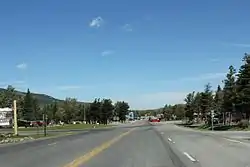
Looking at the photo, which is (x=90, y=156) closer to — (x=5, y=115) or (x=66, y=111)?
(x=5, y=115)

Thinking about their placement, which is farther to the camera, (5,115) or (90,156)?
(5,115)

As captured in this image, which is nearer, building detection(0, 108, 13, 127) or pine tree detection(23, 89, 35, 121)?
building detection(0, 108, 13, 127)

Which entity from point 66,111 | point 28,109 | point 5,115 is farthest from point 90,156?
point 66,111

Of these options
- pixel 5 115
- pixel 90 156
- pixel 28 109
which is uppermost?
pixel 28 109

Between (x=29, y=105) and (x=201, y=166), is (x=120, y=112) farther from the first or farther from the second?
(x=201, y=166)

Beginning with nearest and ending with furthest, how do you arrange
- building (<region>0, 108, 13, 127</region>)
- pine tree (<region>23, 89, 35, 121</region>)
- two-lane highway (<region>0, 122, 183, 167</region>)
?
two-lane highway (<region>0, 122, 183, 167</region>), building (<region>0, 108, 13, 127</region>), pine tree (<region>23, 89, 35, 121</region>)

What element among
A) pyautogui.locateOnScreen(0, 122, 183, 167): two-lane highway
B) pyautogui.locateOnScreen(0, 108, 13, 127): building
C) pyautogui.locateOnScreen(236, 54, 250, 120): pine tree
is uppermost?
pyautogui.locateOnScreen(236, 54, 250, 120): pine tree

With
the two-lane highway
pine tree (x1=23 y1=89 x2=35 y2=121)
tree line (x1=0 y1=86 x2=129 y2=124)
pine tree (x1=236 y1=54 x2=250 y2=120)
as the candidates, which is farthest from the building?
pine tree (x1=23 y1=89 x2=35 y2=121)

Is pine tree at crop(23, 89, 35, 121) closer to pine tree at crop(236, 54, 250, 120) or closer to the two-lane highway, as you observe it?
pine tree at crop(236, 54, 250, 120)

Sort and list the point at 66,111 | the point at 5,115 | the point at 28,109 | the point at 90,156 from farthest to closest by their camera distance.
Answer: the point at 66,111 → the point at 28,109 → the point at 5,115 → the point at 90,156

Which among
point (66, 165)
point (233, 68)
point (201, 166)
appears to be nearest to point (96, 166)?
point (66, 165)

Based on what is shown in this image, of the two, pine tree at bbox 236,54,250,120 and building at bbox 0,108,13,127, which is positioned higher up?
pine tree at bbox 236,54,250,120

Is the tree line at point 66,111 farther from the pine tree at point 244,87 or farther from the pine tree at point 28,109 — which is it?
the pine tree at point 244,87

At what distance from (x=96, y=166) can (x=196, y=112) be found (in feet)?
395
